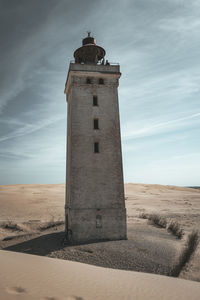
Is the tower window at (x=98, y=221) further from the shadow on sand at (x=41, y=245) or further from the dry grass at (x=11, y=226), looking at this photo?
the dry grass at (x=11, y=226)

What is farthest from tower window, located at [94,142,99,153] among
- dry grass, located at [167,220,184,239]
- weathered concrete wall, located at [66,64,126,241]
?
dry grass, located at [167,220,184,239]

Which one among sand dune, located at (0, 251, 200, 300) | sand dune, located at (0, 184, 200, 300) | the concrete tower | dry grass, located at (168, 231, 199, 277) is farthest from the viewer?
the concrete tower

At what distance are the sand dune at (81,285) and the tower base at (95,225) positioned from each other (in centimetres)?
622

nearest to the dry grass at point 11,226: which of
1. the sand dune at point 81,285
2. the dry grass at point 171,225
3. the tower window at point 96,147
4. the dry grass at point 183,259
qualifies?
the tower window at point 96,147

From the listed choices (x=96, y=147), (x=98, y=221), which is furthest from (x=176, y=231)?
(x=96, y=147)

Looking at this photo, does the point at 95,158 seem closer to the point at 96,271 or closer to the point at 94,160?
the point at 94,160

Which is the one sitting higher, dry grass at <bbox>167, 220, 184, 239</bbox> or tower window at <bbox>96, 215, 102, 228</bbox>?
tower window at <bbox>96, 215, 102, 228</bbox>

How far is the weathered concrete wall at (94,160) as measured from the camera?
15297 mm

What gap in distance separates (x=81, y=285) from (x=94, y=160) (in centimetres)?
1003

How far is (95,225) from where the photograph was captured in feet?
50.1

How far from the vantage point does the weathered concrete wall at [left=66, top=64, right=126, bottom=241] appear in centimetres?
1530

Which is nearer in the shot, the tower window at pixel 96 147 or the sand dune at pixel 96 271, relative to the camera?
the sand dune at pixel 96 271

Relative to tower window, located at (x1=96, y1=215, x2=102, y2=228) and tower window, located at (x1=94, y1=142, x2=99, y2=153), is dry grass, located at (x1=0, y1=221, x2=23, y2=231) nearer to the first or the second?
tower window, located at (x1=96, y1=215, x2=102, y2=228)

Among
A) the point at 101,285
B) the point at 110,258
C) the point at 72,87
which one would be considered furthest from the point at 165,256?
the point at 72,87
